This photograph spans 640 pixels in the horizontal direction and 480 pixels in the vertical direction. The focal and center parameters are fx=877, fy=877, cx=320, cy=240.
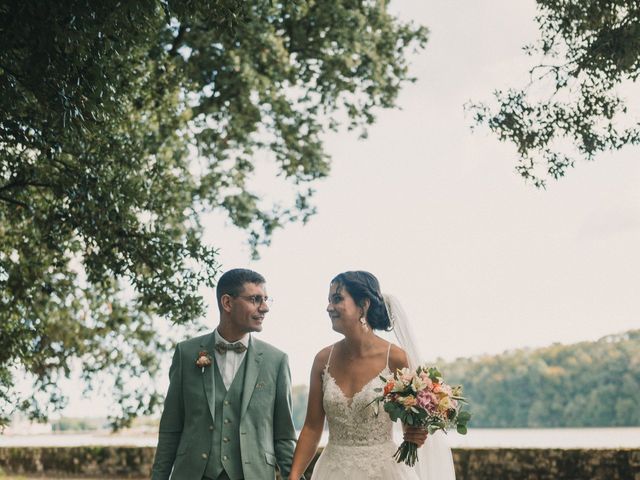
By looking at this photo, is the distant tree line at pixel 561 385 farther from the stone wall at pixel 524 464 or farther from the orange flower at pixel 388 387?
the orange flower at pixel 388 387

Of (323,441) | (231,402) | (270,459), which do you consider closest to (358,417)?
(270,459)

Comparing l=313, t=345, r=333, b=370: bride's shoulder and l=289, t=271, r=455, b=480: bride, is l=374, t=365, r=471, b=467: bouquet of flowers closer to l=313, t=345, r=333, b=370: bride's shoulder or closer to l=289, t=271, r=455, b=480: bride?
l=289, t=271, r=455, b=480: bride

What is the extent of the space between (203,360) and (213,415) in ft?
1.10

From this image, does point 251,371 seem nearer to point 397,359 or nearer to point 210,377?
point 210,377

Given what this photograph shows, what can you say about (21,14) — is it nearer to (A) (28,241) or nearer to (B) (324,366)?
(B) (324,366)

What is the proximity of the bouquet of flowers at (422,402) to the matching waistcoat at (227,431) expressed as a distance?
2.83 feet

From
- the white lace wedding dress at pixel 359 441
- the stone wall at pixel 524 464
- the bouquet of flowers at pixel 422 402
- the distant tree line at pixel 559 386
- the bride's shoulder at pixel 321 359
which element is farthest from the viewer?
the distant tree line at pixel 559 386

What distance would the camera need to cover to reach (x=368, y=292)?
5.59m

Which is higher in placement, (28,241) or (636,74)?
(636,74)

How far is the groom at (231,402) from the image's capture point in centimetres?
498

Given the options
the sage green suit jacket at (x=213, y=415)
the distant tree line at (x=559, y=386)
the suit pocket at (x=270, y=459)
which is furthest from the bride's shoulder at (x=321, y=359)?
the distant tree line at (x=559, y=386)

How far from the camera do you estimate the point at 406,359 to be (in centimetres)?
565

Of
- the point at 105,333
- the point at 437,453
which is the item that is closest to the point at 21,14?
the point at 437,453

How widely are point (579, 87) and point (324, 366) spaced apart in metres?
5.24
